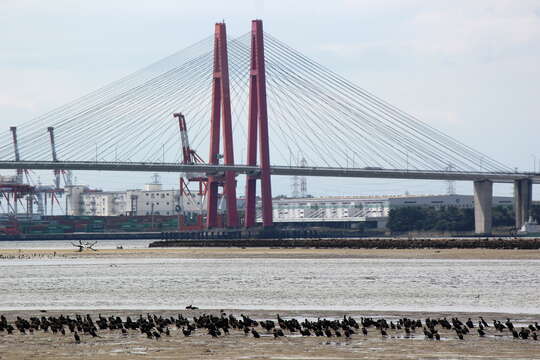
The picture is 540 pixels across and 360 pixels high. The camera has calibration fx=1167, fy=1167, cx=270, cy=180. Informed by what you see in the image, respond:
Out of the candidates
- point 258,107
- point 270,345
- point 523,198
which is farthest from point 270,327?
point 523,198

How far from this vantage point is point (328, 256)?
76750mm

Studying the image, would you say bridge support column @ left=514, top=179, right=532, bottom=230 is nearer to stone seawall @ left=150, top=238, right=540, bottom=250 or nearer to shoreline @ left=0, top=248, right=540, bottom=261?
stone seawall @ left=150, top=238, right=540, bottom=250

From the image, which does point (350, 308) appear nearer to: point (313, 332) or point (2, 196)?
point (313, 332)

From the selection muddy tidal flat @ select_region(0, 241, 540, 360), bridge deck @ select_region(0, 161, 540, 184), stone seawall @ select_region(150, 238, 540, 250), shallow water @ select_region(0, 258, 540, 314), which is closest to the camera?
muddy tidal flat @ select_region(0, 241, 540, 360)

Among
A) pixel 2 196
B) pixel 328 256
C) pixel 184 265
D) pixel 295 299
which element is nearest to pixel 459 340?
pixel 295 299

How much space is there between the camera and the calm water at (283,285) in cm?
3800

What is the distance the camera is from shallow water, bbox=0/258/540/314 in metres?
37.9

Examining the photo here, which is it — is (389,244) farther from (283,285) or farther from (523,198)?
(283,285)

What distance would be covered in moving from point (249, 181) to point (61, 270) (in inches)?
2013

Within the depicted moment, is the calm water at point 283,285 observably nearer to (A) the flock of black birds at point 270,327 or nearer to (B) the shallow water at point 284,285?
(B) the shallow water at point 284,285

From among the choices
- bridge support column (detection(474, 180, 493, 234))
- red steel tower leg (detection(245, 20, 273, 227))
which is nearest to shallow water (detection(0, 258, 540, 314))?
red steel tower leg (detection(245, 20, 273, 227))

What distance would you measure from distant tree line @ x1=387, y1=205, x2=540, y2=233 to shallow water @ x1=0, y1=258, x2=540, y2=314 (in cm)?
9513

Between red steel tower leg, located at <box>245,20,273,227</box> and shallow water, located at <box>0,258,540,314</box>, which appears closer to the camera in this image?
shallow water, located at <box>0,258,540,314</box>

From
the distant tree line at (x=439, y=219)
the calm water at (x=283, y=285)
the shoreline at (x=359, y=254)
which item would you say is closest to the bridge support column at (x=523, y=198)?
the distant tree line at (x=439, y=219)
